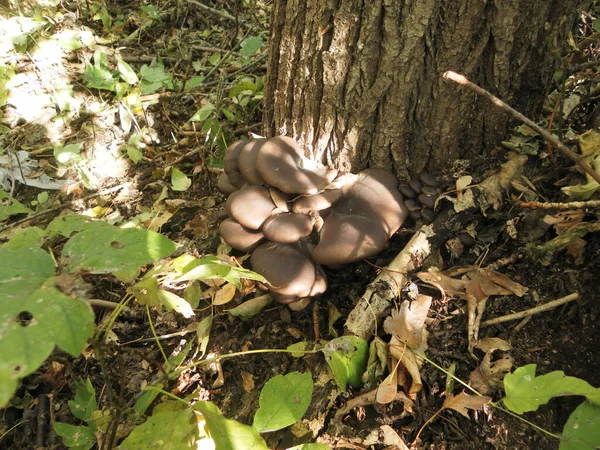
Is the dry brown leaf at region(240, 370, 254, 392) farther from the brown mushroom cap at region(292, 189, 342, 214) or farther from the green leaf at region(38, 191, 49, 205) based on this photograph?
the green leaf at region(38, 191, 49, 205)

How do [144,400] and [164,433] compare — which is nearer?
[164,433]

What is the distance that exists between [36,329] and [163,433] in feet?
2.35

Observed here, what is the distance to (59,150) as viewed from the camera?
11.8ft

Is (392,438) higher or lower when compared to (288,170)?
lower

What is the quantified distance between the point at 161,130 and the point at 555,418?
3711 millimetres

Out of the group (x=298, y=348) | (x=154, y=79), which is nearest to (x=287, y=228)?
(x=298, y=348)

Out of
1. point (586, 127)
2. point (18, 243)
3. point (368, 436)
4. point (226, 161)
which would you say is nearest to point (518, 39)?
point (586, 127)

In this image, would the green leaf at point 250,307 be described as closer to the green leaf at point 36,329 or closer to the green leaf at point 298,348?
the green leaf at point 298,348

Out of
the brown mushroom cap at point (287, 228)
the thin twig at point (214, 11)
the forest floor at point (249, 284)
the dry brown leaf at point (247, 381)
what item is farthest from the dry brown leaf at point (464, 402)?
the thin twig at point (214, 11)

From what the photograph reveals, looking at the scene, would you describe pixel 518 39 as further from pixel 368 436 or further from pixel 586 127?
pixel 368 436

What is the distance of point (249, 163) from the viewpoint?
8.54 feet

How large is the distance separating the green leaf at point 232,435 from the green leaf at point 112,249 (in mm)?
683

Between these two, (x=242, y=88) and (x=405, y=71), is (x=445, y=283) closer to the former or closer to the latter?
(x=405, y=71)

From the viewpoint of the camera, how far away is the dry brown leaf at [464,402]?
180 cm
